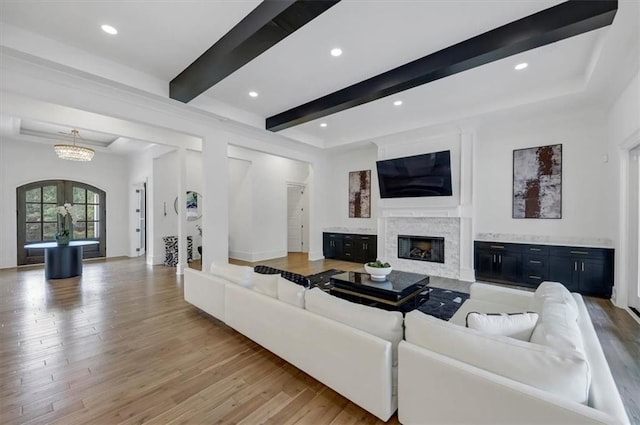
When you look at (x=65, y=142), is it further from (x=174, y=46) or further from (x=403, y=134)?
(x=403, y=134)

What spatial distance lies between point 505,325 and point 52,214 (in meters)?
10.0

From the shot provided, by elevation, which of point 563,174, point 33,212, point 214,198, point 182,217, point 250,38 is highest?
point 250,38

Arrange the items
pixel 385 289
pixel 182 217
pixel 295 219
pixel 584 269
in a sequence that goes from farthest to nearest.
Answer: pixel 295 219 → pixel 182 217 → pixel 584 269 → pixel 385 289

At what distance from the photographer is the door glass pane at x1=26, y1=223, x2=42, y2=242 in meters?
6.96

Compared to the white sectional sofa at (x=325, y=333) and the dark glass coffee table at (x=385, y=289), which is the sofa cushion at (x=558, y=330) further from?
the dark glass coffee table at (x=385, y=289)

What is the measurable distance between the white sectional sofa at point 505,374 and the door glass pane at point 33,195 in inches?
378

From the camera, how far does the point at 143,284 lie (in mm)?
5152

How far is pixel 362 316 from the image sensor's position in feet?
6.20

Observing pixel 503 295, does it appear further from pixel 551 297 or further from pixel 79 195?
pixel 79 195

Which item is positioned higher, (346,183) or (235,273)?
(346,183)

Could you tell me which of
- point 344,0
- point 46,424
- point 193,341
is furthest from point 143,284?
point 344,0

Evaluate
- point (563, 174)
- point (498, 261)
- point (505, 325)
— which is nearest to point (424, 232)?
point (498, 261)

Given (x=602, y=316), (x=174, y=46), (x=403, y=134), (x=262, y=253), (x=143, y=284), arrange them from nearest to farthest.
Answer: (x=174, y=46) → (x=602, y=316) → (x=143, y=284) → (x=403, y=134) → (x=262, y=253)

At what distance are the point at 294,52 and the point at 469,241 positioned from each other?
15.0 feet
